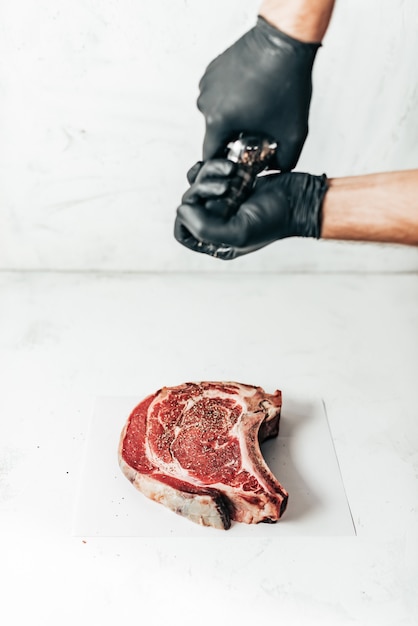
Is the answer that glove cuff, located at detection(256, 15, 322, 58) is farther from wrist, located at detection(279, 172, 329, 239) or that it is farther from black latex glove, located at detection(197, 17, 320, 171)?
wrist, located at detection(279, 172, 329, 239)

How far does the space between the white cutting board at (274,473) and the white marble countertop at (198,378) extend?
0.03 meters

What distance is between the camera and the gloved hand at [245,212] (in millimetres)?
1450

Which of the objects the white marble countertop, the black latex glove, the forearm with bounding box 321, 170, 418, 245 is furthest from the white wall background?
the black latex glove

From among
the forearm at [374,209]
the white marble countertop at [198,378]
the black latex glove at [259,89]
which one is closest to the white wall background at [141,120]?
the white marble countertop at [198,378]

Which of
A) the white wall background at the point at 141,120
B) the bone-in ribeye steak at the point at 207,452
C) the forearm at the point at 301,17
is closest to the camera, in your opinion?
the forearm at the point at 301,17

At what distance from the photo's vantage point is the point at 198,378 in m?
1.99

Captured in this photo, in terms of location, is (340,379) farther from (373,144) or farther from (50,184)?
(50,184)

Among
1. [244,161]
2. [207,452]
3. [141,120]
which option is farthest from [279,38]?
[207,452]

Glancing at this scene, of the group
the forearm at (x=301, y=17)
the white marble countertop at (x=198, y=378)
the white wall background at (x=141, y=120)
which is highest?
the forearm at (x=301, y=17)

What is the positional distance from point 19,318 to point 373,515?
49.8 inches

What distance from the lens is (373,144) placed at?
2225 millimetres

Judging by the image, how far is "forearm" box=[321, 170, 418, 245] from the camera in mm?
1492

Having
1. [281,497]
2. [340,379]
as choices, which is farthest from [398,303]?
[281,497]

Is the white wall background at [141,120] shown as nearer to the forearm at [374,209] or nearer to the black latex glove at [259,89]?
the forearm at [374,209]
